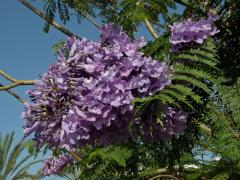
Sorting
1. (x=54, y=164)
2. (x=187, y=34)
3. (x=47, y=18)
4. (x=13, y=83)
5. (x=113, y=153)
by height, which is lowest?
(x=113, y=153)

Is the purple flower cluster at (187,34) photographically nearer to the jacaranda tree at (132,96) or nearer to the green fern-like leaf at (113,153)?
the jacaranda tree at (132,96)

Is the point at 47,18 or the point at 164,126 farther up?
the point at 47,18

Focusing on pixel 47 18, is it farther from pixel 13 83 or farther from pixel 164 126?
pixel 164 126

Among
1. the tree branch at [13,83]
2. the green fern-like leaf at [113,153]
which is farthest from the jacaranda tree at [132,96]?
the tree branch at [13,83]

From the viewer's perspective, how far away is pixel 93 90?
2.02m

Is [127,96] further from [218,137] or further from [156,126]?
[218,137]

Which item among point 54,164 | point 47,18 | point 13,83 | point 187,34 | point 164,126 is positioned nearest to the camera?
point 164,126

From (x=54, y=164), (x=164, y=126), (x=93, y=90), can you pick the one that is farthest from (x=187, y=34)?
(x=54, y=164)

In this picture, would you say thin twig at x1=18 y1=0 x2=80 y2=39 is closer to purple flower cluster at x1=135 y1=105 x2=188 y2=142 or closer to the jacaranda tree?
the jacaranda tree

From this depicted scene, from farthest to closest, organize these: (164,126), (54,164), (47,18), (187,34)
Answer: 1. (54,164)
2. (47,18)
3. (187,34)
4. (164,126)

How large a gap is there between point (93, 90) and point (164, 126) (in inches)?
14.7

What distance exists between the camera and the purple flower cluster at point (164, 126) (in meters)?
2.07

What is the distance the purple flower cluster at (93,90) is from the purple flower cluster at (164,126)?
85mm

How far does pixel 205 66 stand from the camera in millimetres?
2184
